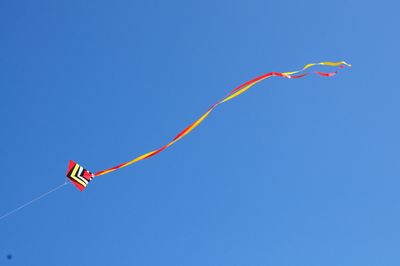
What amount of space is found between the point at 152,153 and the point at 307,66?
7.54 meters

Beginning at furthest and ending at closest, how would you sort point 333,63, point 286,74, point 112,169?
point 333,63, point 286,74, point 112,169

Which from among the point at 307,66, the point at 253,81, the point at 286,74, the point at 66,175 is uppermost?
the point at 307,66

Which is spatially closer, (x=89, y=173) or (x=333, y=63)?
(x=89, y=173)

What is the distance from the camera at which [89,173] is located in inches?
683

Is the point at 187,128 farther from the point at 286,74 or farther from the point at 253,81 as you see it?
the point at 286,74

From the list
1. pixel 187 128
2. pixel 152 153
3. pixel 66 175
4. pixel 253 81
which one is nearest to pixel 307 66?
pixel 253 81

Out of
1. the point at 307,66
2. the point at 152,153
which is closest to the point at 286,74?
the point at 307,66

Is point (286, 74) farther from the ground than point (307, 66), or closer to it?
closer to it

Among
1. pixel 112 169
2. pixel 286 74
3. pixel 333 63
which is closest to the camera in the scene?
pixel 112 169

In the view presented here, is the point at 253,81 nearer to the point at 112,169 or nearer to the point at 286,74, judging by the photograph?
the point at 286,74

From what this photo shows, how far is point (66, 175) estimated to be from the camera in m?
17.0

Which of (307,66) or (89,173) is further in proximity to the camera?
(307,66)

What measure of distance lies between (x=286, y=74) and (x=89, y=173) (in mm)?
8308

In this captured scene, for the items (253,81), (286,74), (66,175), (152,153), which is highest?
(286,74)
